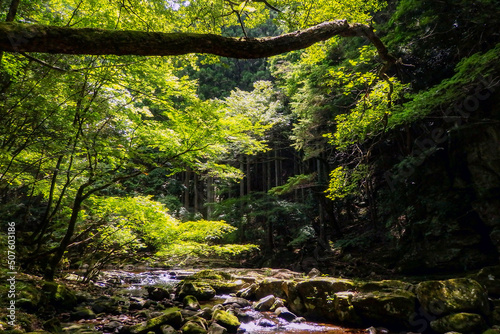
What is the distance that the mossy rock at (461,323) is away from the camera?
15.2 feet

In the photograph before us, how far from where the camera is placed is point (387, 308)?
5.36m

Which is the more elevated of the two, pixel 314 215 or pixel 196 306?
pixel 314 215

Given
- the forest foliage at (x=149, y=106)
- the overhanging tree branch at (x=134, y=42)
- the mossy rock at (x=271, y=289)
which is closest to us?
the overhanging tree branch at (x=134, y=42)

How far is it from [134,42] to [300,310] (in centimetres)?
670

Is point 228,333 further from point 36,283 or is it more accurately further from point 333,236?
point 333,236

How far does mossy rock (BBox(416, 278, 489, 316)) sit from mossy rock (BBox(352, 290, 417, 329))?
258mm

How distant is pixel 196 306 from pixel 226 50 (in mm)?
6846

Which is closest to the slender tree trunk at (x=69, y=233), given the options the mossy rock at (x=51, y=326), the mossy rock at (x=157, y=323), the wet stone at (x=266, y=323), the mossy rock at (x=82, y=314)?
the mossy rock at (x=82, y=314)

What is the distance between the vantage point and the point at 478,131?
29.0 feet

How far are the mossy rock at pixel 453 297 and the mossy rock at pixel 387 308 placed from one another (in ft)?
0.85

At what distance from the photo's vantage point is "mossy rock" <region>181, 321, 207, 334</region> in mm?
5043

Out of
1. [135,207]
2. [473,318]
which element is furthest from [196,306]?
[473,318]

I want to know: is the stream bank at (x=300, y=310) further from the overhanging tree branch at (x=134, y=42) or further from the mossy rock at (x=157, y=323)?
the overhanging tree branch at (x=134, y=42)

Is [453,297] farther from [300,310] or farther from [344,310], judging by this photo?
[300,310]
